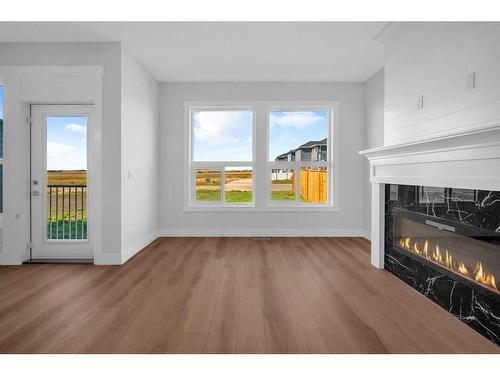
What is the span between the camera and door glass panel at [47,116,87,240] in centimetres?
406

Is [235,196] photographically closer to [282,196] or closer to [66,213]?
[282,196]

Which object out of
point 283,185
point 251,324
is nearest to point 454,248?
point 251,324

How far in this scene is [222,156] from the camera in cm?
586

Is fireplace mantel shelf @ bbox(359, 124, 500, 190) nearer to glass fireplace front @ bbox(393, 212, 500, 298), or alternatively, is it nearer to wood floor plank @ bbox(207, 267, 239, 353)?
glass fireplace front @ bbox(393, 212, 500, 298)

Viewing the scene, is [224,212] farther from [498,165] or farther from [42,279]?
[498,165]

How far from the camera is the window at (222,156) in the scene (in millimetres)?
5824

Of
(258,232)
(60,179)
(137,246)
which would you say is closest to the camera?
(60,179)

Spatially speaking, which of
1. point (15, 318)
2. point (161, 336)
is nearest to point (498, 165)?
point (161, 336)

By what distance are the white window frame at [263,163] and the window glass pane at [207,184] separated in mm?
116

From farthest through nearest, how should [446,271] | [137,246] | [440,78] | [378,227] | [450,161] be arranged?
[137,246] → [378,227] → [440,78] → [446,271] → [450,161]

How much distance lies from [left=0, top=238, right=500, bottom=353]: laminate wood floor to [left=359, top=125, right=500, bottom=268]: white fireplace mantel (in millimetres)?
792

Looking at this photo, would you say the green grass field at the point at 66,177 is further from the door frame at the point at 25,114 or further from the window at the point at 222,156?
the window at the point at 222,156

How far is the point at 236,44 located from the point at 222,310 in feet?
10.6
